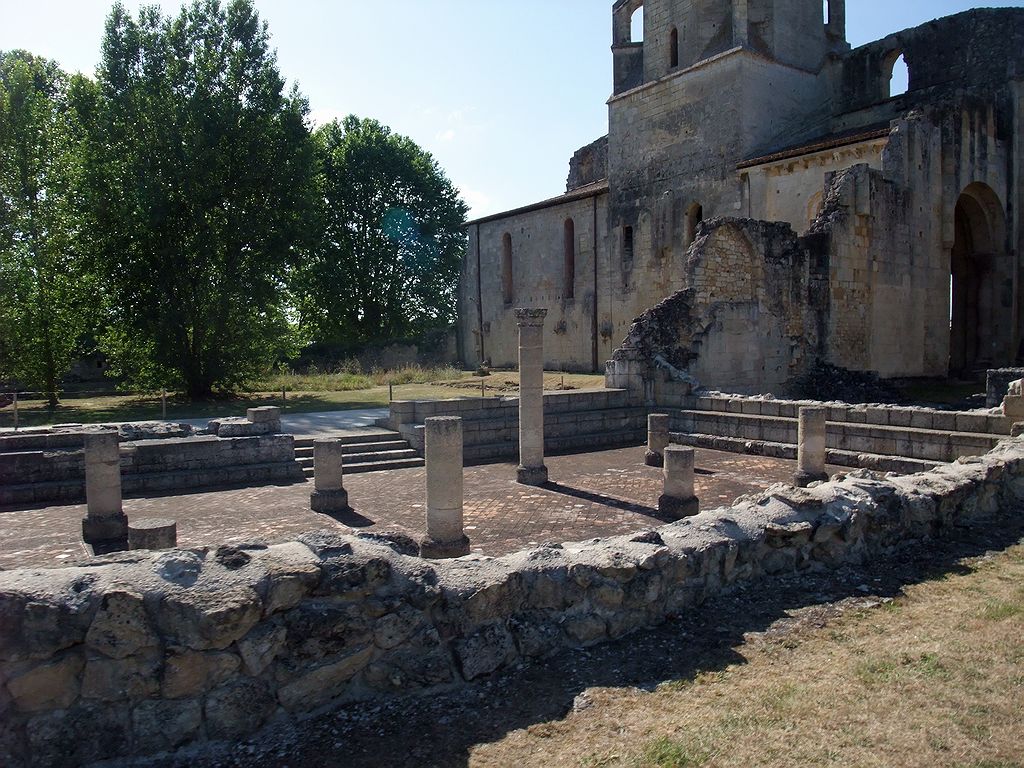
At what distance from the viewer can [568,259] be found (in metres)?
32.4

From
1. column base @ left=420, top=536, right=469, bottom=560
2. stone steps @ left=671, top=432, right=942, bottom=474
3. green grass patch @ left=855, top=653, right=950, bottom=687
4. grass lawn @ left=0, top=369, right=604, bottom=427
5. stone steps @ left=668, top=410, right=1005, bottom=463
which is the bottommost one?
column base @ left=420, top=536, right=469, bottom=560

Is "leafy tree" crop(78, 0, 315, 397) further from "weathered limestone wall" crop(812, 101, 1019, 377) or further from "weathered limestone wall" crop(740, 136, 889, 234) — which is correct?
"weathered limestone wall" crop(812, 101, 1019, 377)

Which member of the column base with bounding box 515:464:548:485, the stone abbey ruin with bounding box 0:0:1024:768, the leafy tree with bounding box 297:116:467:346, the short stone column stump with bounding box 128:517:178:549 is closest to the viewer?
the stone abbey ruin with bounding box 0:0:1024:768

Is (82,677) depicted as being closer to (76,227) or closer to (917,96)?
(76,227)

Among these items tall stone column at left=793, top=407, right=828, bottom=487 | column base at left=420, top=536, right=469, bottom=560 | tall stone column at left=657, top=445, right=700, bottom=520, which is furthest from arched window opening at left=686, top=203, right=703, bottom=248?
column base at left=420, top=536, right=469, bottom=560

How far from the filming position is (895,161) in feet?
64.0

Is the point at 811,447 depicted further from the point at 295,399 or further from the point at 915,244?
the point at 295,399

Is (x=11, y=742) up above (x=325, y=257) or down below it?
below

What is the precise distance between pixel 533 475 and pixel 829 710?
7.88 m

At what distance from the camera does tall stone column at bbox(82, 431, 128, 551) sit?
8.93 m

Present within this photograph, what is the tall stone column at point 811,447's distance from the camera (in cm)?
1088

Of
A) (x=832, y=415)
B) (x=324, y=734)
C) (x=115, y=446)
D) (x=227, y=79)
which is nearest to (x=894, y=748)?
(x=324, y=734)

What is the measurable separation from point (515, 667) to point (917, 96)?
83.2 feet

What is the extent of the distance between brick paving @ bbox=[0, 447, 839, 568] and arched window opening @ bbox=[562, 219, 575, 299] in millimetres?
19966
